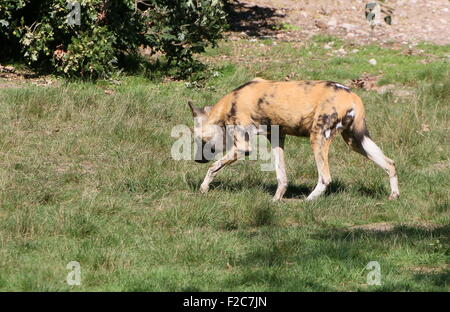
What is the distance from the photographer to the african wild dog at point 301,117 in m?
8.71

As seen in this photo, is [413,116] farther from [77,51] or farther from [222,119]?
[77,51]

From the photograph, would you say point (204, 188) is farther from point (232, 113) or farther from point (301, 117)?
point (301, 117)

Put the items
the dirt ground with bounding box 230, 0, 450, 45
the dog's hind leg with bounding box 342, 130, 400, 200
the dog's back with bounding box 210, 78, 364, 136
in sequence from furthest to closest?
the dirt ground with bounding box 230, 0, 450, 45 < the dog's hind leg with bounding box 342, 130, 400, 200 < the dog's back with bounding box 210, 78, 364, 136

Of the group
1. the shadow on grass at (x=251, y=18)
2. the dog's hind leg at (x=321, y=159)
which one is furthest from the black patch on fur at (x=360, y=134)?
the shadow on grass at (x=251, y=18)

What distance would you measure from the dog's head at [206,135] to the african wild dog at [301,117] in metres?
0.05

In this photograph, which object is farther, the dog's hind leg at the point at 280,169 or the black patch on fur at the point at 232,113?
the black patch on fur at the point at 232,113

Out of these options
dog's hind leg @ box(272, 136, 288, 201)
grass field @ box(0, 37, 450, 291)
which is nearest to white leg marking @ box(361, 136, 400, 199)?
grass field @ box(0, 37, 450, 291)

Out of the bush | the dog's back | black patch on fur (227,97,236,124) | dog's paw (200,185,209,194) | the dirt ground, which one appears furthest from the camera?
the dirt ground

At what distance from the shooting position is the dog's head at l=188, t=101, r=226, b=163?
9320mm

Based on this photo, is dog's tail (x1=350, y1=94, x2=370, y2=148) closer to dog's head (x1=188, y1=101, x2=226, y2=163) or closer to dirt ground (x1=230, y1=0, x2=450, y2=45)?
dog's head (x1=188, y1=101, x2=226, y2=163)

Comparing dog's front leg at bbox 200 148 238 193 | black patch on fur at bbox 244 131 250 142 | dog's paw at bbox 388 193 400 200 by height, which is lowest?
dog's paw at bbox 388 193 400 200

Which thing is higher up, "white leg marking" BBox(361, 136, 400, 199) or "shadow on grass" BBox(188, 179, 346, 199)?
"white leg marking" BBox(361, 136, 400, 199)

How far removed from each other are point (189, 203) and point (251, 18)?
11.3 metres

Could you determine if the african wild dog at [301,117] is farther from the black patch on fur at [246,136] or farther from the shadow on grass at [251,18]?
the shadow on grass at [251,18]
